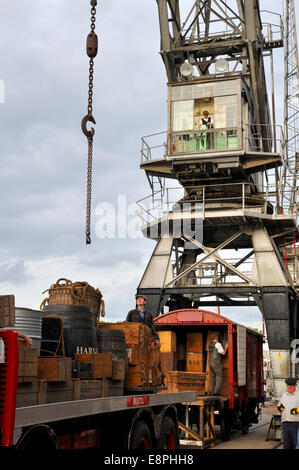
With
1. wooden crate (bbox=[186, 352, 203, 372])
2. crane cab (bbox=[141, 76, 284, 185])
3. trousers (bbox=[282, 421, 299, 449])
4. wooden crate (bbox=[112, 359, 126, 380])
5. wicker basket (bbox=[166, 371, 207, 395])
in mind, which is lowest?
trousers (bbox=[282, 421, 299, 449])

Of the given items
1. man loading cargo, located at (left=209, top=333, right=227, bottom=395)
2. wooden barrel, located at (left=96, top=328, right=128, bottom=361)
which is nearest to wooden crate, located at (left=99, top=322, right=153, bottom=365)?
wooden barrel, located at (left=96, top=328, right=128, bottom=361)

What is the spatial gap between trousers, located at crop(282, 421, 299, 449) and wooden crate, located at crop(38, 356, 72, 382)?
5823mm

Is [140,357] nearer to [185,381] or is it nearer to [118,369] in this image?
[118,369]

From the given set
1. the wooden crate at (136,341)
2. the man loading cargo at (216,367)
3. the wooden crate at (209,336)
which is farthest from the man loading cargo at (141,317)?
the wooden crate at (209,336)

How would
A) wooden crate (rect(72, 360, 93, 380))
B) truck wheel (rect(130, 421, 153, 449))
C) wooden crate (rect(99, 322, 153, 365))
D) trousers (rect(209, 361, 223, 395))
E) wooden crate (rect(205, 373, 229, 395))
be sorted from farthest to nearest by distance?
1. wooden crate (rect(205, 373, 229, 395))
2. trousers (rect(209, 361, 223, 395))
3. wooden crate (rect(99, 322, 153, 365))
4. truck wheel (rect(130, 421, 153, 449))
5. wooden crate (rect(72, 360, 93, 380))

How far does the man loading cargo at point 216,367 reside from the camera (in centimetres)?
2023

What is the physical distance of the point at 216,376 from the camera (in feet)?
66.5

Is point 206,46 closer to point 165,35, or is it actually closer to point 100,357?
point 165,35

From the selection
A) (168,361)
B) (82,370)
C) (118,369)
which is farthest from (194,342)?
(82,370)

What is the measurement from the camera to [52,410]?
277 inches

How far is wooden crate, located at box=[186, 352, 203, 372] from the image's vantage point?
22.8 meters

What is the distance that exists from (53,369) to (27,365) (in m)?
0.82

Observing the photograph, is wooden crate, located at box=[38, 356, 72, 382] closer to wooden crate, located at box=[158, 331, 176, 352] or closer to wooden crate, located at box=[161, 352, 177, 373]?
wooden crate, located at box=[161, 352, 177, 373]
